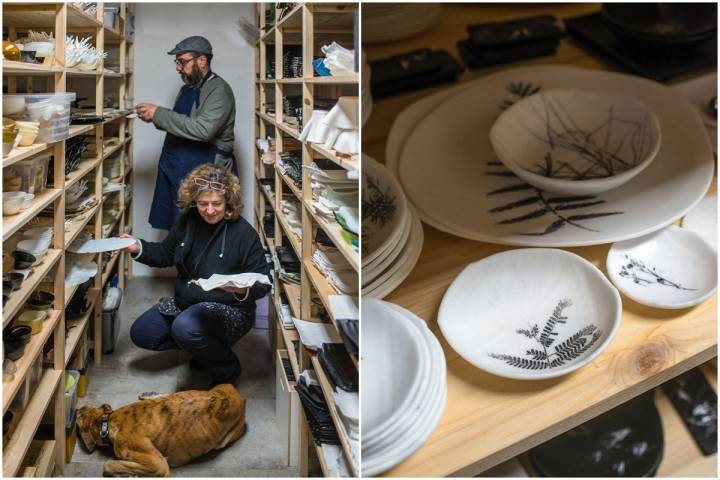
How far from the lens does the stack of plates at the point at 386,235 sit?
72 cm

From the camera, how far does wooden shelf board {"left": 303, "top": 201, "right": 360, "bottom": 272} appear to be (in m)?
0.62

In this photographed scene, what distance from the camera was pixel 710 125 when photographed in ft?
3.31

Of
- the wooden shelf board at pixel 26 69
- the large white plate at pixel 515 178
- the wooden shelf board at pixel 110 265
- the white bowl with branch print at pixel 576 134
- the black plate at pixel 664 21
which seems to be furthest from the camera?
the black plate at pixel 664 21

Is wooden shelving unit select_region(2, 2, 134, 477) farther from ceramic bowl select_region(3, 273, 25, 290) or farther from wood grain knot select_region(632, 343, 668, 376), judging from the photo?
wood grain knot select_region(632, 343, 668, 376)

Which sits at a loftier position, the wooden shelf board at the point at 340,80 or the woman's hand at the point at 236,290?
the wooden shelf board at the point at 340,80

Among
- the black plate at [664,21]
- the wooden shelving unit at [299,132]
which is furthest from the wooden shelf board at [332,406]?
the black plate at [664,21]

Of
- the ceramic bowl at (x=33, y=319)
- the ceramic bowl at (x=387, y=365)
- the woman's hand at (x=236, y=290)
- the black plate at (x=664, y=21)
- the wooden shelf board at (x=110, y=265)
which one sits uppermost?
the black plate at (x=664, y=21)

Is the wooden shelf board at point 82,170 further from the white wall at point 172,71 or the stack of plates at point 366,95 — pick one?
the stack of plates at point 366,95

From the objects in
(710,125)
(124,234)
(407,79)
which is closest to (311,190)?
(124,234)

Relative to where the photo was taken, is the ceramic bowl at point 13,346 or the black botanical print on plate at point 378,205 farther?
the black botanical print on plate at point 378,205

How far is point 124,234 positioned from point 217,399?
207mm

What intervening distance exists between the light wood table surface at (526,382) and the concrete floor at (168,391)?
0.50 ft

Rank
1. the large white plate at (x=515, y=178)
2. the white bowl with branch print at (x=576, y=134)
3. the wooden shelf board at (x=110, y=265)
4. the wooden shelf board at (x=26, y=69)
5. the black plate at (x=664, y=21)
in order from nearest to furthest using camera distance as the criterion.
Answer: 1. the wooden shelf board at (x=26, y=69)
2. the wooden shelf board at (x=110, y=265)
3. the large white plate at (x=515, y=178)
4. the white bowl with branch print at (x=576, y=134)
5. the black plate at (x=664, y=21)

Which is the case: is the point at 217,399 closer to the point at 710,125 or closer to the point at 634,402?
the point at 634,402
